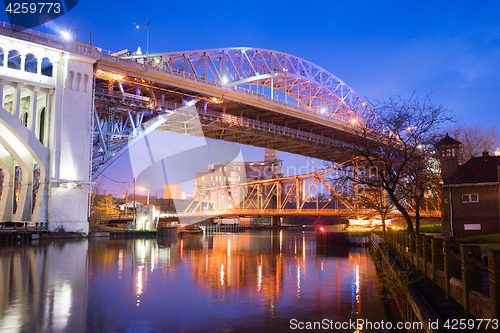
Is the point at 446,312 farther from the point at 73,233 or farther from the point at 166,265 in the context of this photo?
the point at 73,233

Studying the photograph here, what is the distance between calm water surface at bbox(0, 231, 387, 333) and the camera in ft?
30.6

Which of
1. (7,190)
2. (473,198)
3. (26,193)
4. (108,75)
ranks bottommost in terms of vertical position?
(473,198)

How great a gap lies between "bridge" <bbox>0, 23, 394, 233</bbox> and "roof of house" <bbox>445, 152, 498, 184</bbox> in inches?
292

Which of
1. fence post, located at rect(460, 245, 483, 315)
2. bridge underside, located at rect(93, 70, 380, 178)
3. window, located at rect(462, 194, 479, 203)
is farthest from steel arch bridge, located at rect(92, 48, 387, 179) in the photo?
fence post, located at rect(460, 245, 483, 315)

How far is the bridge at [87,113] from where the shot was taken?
36188mm

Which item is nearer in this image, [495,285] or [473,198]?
[495,285]

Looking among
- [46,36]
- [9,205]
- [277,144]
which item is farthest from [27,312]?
[277,144]

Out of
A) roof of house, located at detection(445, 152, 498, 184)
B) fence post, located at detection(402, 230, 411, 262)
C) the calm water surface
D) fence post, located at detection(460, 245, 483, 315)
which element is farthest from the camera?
roof of house, located at detection(445, 152, 498, 184)

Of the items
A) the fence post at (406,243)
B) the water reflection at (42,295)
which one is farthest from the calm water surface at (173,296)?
the fence post at (406,243)

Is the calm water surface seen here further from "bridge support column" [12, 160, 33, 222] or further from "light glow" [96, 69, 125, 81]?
"light glow" [96, 69, 125, 81]

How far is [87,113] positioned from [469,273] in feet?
123

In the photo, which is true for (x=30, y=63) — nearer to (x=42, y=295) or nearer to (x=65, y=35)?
(x=65, y=35)

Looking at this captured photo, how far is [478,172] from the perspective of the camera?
99.7 ft

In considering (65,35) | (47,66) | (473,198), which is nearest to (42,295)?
(473,198)
